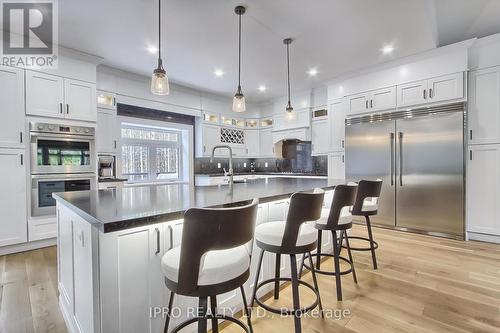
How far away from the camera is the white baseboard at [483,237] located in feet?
10.4

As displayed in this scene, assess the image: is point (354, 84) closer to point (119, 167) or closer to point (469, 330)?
point (469, 330)

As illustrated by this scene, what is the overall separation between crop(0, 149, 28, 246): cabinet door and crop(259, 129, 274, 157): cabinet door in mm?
4641

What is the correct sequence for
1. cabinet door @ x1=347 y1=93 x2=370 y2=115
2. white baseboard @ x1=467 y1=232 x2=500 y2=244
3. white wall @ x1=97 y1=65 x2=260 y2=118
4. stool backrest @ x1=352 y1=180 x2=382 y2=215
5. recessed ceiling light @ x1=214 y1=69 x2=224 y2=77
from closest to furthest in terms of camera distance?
1. stool backrest @ x1=352 y1=180 x2=382 y2=215
2. white baseboard @ x1=467 y1=232 x2=500 y2=244
3. white wall @ x1=97 y1=65 x2=260 y2=118
4. recessed ceiling light @ x1=214 y1=69 x2=224 y2=77
5. cabinet door @ x1=347 y1=93 x2=370 y2=115

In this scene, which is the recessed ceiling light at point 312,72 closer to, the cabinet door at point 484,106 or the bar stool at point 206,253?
the cabinet door at point 484,106

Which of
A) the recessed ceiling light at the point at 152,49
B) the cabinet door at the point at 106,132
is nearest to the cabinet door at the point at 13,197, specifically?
the cabinet door at the point at 106,132

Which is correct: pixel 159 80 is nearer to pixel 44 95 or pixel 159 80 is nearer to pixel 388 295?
pixel 44 95

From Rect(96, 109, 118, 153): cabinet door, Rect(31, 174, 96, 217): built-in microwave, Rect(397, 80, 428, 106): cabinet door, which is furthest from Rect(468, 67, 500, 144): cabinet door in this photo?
Rect(31, 174, 96, 217): built-in microwave

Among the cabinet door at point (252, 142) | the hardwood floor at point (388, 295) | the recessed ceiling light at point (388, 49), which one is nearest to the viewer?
the hardwood floor at point (388, 295)

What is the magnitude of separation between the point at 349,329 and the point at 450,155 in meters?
3.06

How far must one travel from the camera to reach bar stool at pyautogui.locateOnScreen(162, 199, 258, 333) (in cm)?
89

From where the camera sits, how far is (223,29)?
2768mm

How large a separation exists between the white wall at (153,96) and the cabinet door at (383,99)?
321cm

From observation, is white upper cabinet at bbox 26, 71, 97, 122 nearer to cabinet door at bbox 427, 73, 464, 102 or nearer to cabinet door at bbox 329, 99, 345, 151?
cabinet door at bbox 329, 99, 345, 151

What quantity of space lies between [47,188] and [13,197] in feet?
1.11
